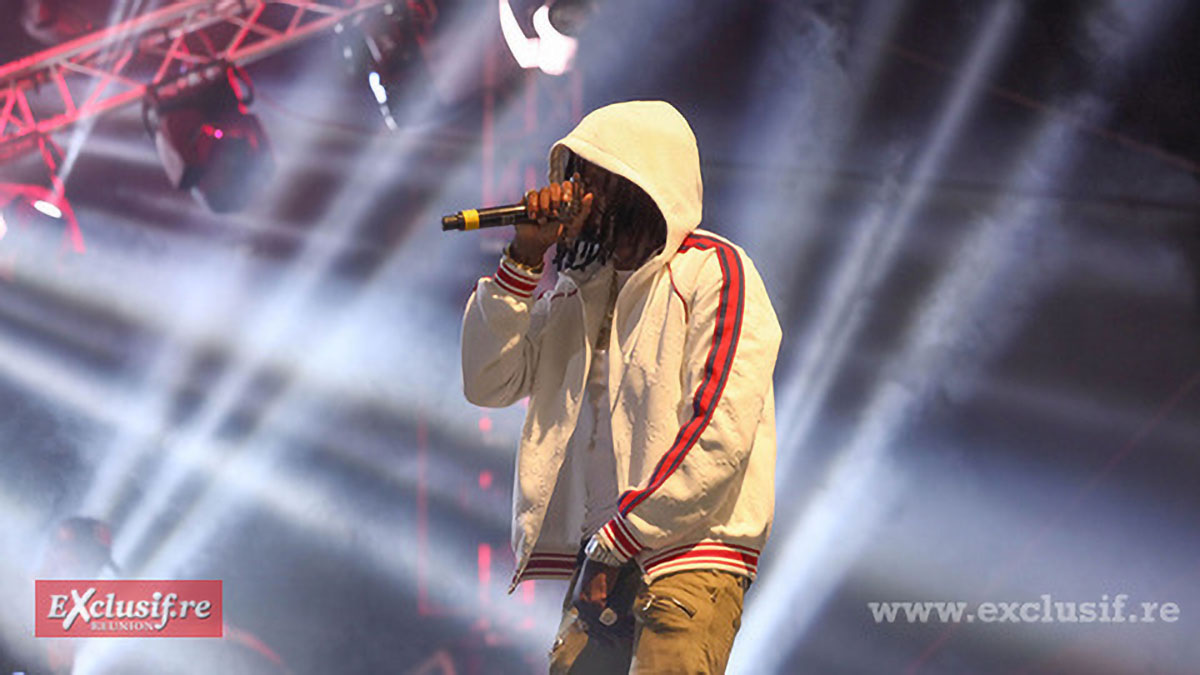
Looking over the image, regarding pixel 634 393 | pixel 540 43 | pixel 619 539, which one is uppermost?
pixel 540 43

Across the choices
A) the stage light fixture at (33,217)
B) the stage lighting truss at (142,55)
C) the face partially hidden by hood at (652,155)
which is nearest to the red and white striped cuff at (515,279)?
the face partially hidden by hood at (652,155)

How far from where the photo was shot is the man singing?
1.65m

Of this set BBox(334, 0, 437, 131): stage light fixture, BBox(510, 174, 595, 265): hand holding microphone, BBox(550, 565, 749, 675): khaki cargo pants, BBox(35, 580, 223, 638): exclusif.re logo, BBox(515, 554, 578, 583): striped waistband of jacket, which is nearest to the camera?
BBox(550, 565, 749, 675): khaki cargo pants

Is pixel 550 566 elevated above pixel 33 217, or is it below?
below

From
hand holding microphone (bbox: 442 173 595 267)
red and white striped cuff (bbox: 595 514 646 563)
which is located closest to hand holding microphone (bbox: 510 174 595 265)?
hand holding microphone (bbox: 442 173 595 267)

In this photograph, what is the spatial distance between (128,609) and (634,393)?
1985mm

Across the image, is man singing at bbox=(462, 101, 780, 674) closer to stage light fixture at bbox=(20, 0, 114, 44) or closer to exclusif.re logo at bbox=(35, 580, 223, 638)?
exclusif.re logo at bbox=(35, 580, 223, 638)

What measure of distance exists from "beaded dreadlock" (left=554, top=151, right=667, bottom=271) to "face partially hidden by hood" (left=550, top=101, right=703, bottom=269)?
0.08 feet

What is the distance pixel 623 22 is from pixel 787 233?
2.23 ft

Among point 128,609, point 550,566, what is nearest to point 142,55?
point 128,609

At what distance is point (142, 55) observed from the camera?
3.28m

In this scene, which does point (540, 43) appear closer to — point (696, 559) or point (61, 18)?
point (61, 18)

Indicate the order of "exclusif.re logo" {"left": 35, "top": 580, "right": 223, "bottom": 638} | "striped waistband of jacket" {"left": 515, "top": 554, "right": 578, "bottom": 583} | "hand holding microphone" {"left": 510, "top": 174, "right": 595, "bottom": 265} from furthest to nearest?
"exclusif.re logo" {"left": 35, "top": 580, "right": 223, "bottom": 638}
"striped waistband of jacket" {"left": 515, "top": 554, "right": 578, "bottom": 583}
"hand holding microphone" {"left": 510, "top": 174, "right": 595, "bottom": 265}

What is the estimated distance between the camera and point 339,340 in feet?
10.9
